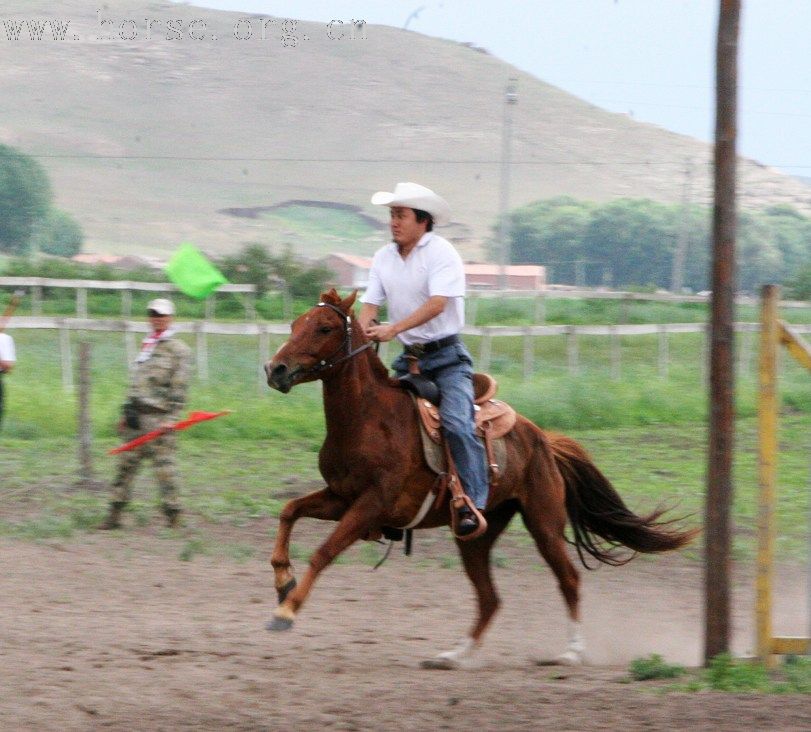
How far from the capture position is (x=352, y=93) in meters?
148

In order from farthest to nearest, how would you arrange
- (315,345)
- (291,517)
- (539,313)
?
(539,313) → (291,517) → (315,345)

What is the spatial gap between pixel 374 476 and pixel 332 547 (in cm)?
43

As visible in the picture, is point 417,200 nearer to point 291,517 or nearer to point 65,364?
point 291,517

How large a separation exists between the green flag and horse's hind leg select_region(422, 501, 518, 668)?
5493 millimetres

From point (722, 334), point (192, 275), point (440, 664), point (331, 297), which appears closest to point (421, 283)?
point (331, 297)

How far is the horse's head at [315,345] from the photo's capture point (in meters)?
6.21

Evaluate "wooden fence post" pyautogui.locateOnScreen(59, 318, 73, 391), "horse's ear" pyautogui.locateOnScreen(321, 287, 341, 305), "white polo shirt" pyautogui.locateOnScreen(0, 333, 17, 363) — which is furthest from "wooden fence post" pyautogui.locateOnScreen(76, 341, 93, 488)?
"horse's ear" pyautogui.locateOnScreen(321, 287, 341, 305)

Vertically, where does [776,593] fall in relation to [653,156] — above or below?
below

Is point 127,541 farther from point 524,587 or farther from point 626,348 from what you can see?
point 626,348

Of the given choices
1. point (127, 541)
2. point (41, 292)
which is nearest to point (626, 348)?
point (41, 292)

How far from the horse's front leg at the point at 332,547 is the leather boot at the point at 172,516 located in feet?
14.9

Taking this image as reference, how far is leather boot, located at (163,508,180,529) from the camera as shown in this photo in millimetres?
10852

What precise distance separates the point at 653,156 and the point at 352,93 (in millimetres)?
36678

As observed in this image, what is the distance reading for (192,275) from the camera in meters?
12.5
